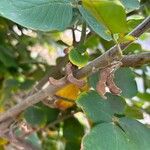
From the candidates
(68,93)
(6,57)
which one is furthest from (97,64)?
(6,57)

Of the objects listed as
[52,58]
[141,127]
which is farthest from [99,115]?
[52,58]

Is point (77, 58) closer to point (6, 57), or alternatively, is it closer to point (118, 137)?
point (118, 137)

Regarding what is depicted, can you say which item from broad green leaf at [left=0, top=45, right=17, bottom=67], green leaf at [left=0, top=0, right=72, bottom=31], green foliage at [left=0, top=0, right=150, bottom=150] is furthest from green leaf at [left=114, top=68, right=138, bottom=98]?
broad green leaf at [left=0, top=45, right=17, bottom=67]

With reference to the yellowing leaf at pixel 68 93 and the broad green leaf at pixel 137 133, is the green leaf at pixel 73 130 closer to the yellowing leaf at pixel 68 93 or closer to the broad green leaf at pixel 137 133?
the yellowing leaf at pixel 68 93

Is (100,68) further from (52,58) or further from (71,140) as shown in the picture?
(52,58)

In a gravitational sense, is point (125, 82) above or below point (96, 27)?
below
